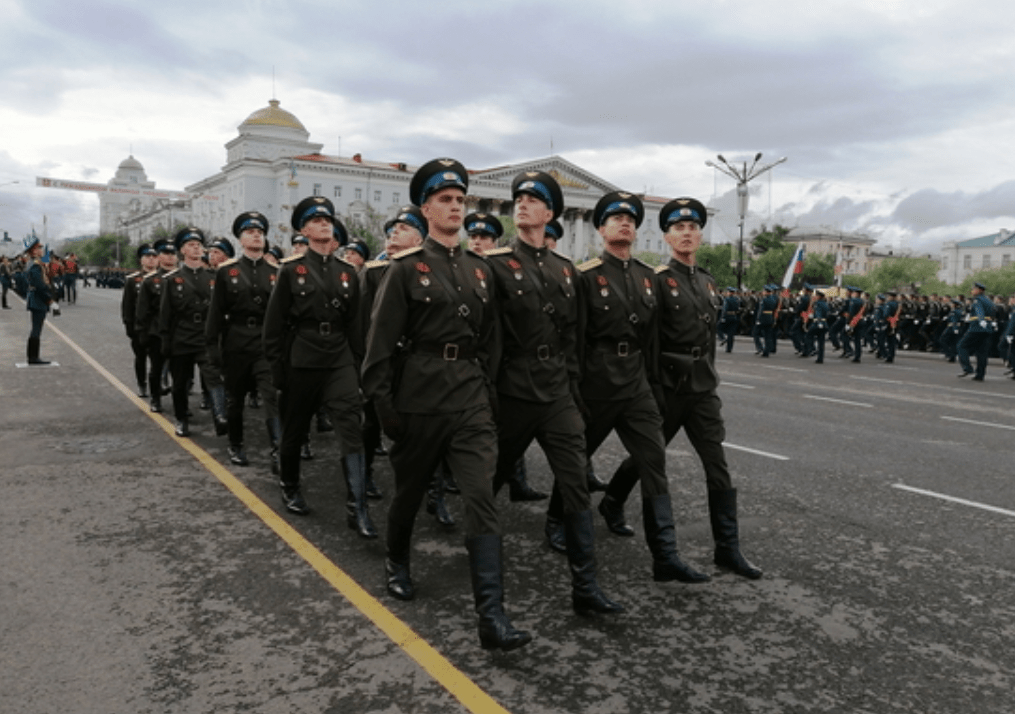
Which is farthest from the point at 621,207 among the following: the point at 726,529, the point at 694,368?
the point at 726,529

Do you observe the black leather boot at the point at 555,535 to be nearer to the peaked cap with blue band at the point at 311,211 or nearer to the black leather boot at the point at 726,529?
the black leather boot at the point at 726,529

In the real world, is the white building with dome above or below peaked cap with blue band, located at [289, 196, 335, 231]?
above

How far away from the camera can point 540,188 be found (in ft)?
13.4

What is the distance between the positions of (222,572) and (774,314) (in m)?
18.7

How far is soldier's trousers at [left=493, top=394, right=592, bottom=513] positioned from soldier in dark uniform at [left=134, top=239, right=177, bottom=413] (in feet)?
19.8

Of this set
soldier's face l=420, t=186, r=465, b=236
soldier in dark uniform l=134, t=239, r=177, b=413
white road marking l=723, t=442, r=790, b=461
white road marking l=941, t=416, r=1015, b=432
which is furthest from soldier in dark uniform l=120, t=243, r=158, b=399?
white road marking l=941, t=416, r=1015, b=432

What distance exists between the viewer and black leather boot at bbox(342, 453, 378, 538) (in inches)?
196

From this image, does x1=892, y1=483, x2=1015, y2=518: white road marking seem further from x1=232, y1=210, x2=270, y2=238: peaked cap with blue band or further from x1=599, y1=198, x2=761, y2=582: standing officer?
x1=232, y1=210, x2=270, y2=238: peaked cap with blue band

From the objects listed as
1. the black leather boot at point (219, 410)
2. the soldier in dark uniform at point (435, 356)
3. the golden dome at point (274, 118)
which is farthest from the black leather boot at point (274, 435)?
the golden dome at point (274, 118)

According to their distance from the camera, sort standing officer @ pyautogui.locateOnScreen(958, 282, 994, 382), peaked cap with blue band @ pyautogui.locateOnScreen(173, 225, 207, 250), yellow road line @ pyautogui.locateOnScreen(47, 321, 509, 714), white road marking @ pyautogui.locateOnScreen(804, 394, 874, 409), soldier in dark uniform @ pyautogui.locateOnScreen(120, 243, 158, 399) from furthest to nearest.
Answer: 1. standing officer @ pyautogui.locateOnScreen(958, 282, 994, 382)
2. white road marking @ pyautogui.locateOnScreen(804, 394, 874, 409)
3. soldier in dark uniform @ pyautogui.locateOnScreen(120, 243, 158, 399)
4. peaked cap with blue band @ pyautogui.locateOnScreen(173, 225, 207, 250)
5. yellow road line @ pyautogui.locateOnScreen(47, 321, 509, 714)

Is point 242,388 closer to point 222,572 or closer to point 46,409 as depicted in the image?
point 222,572

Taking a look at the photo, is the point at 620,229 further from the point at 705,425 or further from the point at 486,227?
the point at 486,227

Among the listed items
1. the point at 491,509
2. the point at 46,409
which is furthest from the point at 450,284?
the point at 46,409

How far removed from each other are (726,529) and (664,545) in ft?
1.65
